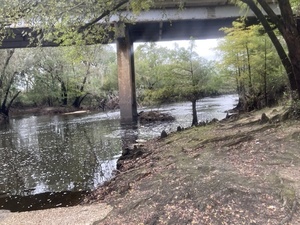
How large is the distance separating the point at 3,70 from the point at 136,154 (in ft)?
93.2

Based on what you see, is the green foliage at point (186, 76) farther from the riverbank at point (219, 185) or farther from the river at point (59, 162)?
the riverbank at point (219, 185)

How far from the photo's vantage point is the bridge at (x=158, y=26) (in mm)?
22234

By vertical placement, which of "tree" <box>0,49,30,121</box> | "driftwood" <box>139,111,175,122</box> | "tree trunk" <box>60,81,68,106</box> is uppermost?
"tree" <box>0,49,30,121</box>

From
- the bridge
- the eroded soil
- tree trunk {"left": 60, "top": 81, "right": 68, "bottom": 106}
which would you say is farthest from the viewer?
tree trunk {"left": 60, "top": 81, "right": 68, "bottom": 106}

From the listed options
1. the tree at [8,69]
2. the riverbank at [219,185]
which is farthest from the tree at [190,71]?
the tree at [8,69]

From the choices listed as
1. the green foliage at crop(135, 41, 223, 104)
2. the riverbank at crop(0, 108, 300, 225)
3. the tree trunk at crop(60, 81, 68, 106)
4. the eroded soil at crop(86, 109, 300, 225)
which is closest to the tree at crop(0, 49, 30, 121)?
the tree trunk at crop(60, 81, 68, 106)

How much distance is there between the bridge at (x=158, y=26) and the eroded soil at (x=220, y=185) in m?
13.9

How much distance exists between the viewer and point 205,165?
6465 millimetres

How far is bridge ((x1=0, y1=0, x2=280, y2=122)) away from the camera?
875 inches

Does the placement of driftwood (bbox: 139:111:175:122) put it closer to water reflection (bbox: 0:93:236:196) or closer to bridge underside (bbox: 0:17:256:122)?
bridge underside (bbox: 0:17:256:122)

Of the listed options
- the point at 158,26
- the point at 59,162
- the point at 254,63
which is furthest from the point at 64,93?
the point at 59,162

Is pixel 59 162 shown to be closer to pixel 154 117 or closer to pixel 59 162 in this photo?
pixel 59 162

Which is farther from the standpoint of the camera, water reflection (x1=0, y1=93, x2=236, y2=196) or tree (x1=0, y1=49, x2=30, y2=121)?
tree (x1=0, y1=49, x2=30, y2=121)

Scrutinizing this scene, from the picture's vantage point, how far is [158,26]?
25.3 m
